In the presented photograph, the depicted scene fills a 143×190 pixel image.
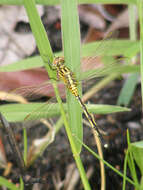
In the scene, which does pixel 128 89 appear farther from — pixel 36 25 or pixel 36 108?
pixel 36 25

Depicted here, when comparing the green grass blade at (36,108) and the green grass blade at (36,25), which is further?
the green grass blade at (36,108)

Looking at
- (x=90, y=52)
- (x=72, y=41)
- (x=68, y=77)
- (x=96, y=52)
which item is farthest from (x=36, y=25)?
(x=90, y=52)

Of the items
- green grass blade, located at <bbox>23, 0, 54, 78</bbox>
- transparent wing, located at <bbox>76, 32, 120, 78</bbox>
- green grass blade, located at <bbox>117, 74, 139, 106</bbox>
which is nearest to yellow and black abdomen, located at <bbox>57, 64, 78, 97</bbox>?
transparent wing, located at <bbox>76, 32, 120, 78</bbox>

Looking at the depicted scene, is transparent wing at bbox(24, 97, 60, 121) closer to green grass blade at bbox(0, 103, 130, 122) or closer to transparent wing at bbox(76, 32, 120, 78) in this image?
green grass blade at bbox(0, 103, 130, 122)

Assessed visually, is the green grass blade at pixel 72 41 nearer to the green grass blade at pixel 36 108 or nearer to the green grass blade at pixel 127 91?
the green grass blade at pixel 36 108

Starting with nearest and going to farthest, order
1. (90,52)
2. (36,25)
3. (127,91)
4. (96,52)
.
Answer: (36,25) < (96,52) < (90,52) < (127,91)

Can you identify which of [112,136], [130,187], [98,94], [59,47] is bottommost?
[130,187]

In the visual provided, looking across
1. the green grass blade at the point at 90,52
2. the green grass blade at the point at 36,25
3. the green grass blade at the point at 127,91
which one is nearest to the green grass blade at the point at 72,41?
the green grass blade at the point at 36,25

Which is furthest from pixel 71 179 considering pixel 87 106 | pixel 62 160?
pixel 87 106

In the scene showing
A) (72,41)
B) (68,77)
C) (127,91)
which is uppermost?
(72,41)

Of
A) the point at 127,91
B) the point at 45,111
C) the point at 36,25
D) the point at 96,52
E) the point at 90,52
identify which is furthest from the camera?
the point at 127,91

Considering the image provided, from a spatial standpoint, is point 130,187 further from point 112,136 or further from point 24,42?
point 24,42
